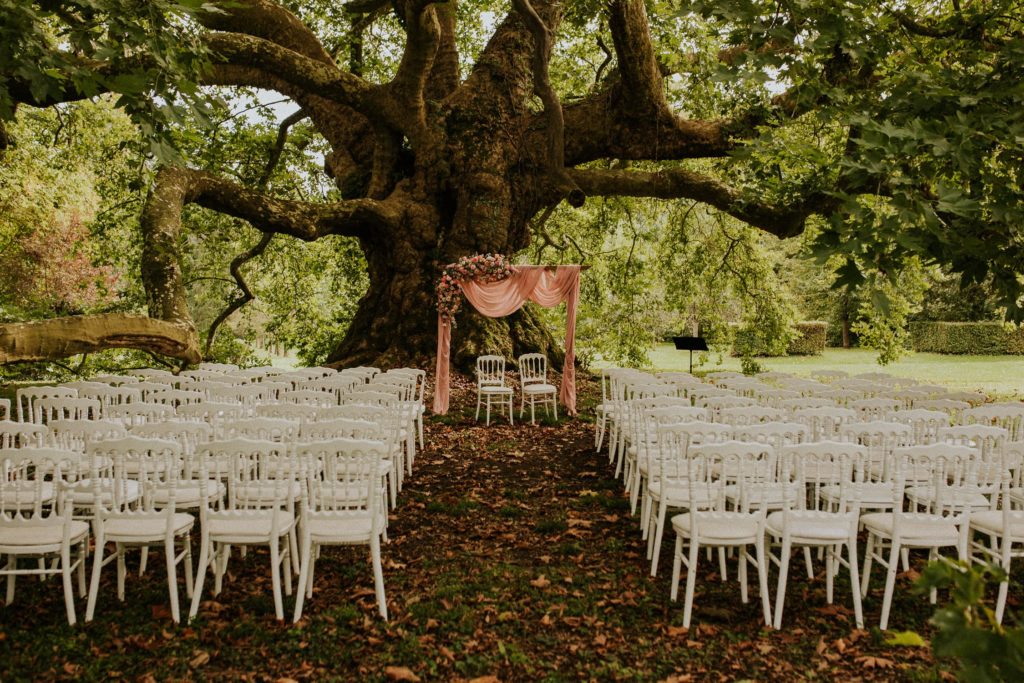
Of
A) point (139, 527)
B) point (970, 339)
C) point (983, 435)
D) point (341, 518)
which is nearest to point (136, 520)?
point (139, 527)

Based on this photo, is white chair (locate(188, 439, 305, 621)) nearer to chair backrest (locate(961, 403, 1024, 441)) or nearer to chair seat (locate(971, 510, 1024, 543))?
chair seat (locate(971, 510, 1024, 543))

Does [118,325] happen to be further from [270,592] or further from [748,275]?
[748,275]

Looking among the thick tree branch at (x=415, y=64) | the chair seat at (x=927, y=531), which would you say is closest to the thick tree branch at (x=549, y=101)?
the thick tree branch at (x=415, y=64)

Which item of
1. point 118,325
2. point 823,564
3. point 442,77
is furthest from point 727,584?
point 442,77

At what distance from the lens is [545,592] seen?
488 centimetres

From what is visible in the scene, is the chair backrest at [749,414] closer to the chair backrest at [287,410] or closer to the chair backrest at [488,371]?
the chair backrest at [287,410]

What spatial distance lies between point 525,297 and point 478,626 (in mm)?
7662

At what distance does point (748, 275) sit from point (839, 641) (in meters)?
13.8

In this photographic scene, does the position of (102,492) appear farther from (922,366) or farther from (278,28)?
(922,366)

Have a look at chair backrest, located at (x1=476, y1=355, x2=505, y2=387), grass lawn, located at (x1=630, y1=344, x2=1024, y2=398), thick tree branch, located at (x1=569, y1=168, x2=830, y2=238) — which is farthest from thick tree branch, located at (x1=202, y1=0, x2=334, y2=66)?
grass lawn, located at (x1=630, y1=344, x2=1024, y2=398)

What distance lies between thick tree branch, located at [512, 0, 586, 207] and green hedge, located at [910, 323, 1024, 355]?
2321 cm

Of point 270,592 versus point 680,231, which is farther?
point 680,231

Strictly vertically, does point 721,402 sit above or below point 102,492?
above

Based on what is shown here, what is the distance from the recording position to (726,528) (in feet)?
15.0
